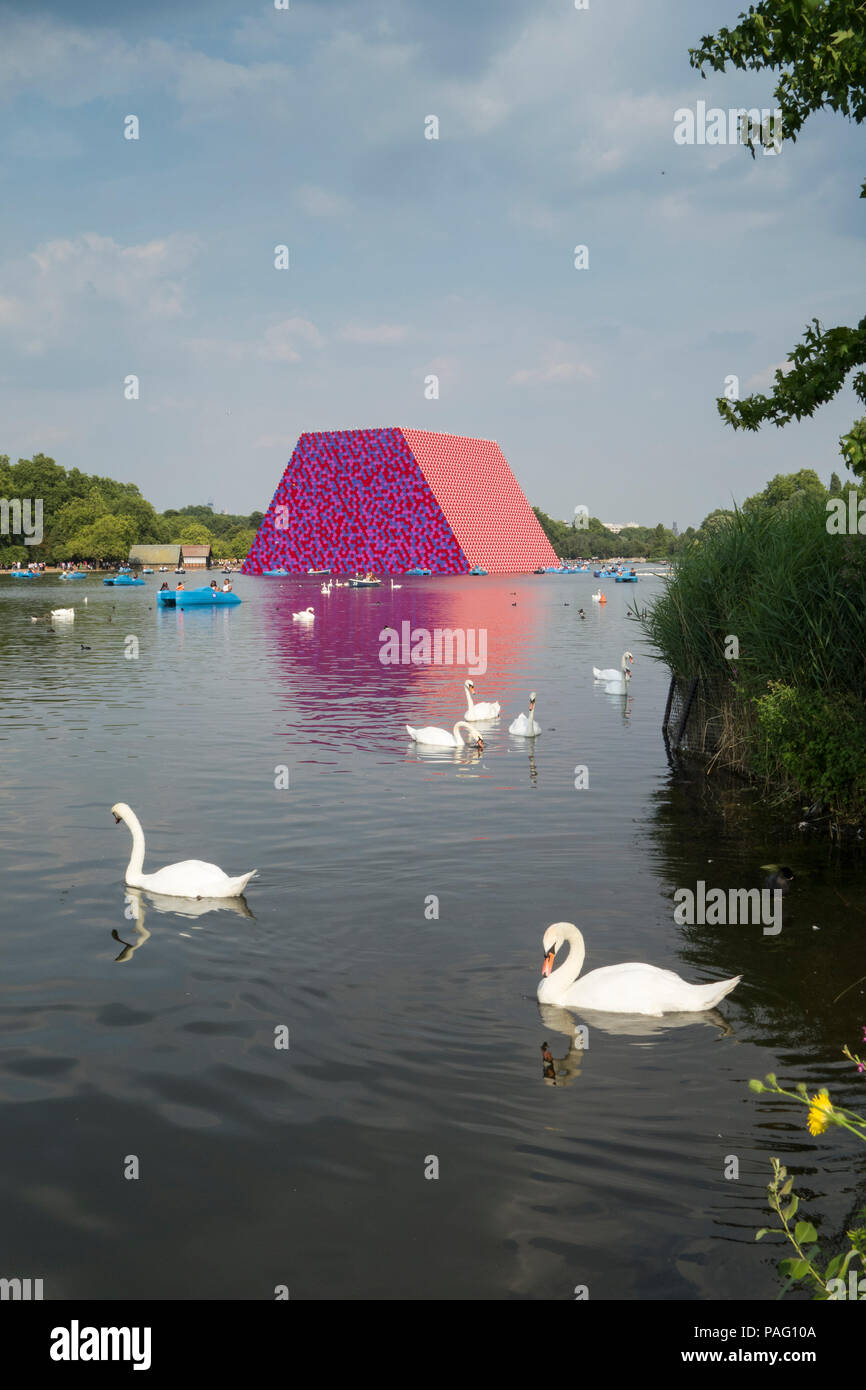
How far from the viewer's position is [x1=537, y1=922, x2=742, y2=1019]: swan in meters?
7.62

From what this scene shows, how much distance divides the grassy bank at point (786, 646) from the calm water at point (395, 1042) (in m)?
0.97

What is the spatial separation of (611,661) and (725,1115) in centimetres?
3024

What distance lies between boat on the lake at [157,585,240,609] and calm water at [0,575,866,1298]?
52225 mm

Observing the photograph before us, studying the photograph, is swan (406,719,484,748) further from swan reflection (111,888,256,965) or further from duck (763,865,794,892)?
swan reflection (111,888,256,965)

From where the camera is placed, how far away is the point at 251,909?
9.94 metres

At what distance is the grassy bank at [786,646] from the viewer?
1309 cm

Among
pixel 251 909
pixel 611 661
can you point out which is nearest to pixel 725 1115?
pixel 251 909
